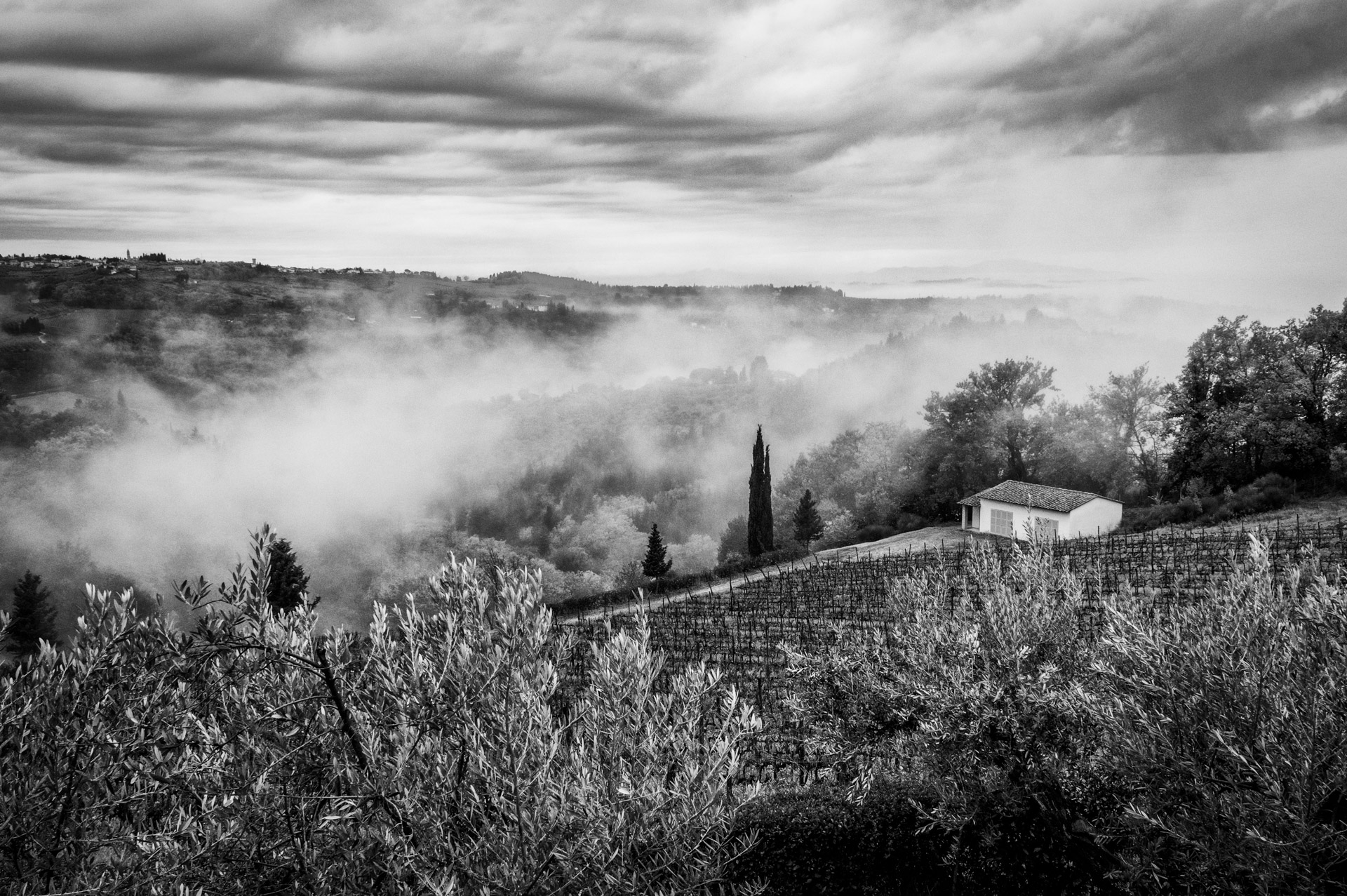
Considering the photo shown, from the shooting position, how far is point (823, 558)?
56.4 m

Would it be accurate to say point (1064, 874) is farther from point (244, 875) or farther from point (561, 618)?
point (561, 618)

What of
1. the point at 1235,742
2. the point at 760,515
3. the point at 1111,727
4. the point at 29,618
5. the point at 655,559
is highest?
the point at 1235,742

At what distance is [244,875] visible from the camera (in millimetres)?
6801

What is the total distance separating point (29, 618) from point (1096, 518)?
195 feet

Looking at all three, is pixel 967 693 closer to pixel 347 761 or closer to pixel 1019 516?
pixel 347 761

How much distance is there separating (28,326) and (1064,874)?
172m

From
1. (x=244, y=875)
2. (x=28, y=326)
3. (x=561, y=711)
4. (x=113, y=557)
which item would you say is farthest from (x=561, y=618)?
(x=28, y=326)

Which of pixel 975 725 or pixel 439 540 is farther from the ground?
pixel 975 725

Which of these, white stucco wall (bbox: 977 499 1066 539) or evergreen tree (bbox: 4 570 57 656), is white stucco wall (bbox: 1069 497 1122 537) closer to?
white stucco wall (bbox: 977 499 1066 539)

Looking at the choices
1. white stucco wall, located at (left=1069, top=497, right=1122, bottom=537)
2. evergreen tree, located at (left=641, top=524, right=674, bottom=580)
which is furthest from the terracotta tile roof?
evergreen tree, located at (left=641, top=524, right=674, bottom=580)

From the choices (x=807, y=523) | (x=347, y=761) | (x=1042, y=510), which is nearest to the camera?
(x=347, y=761)

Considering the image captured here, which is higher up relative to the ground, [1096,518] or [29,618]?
[1096,518]

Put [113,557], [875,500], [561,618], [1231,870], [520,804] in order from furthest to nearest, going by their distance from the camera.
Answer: [113,557] < [875,500] < [561,618] < [1231,870] < [520,804]

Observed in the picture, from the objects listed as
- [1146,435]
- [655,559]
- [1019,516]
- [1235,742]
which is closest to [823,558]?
[655,559]
